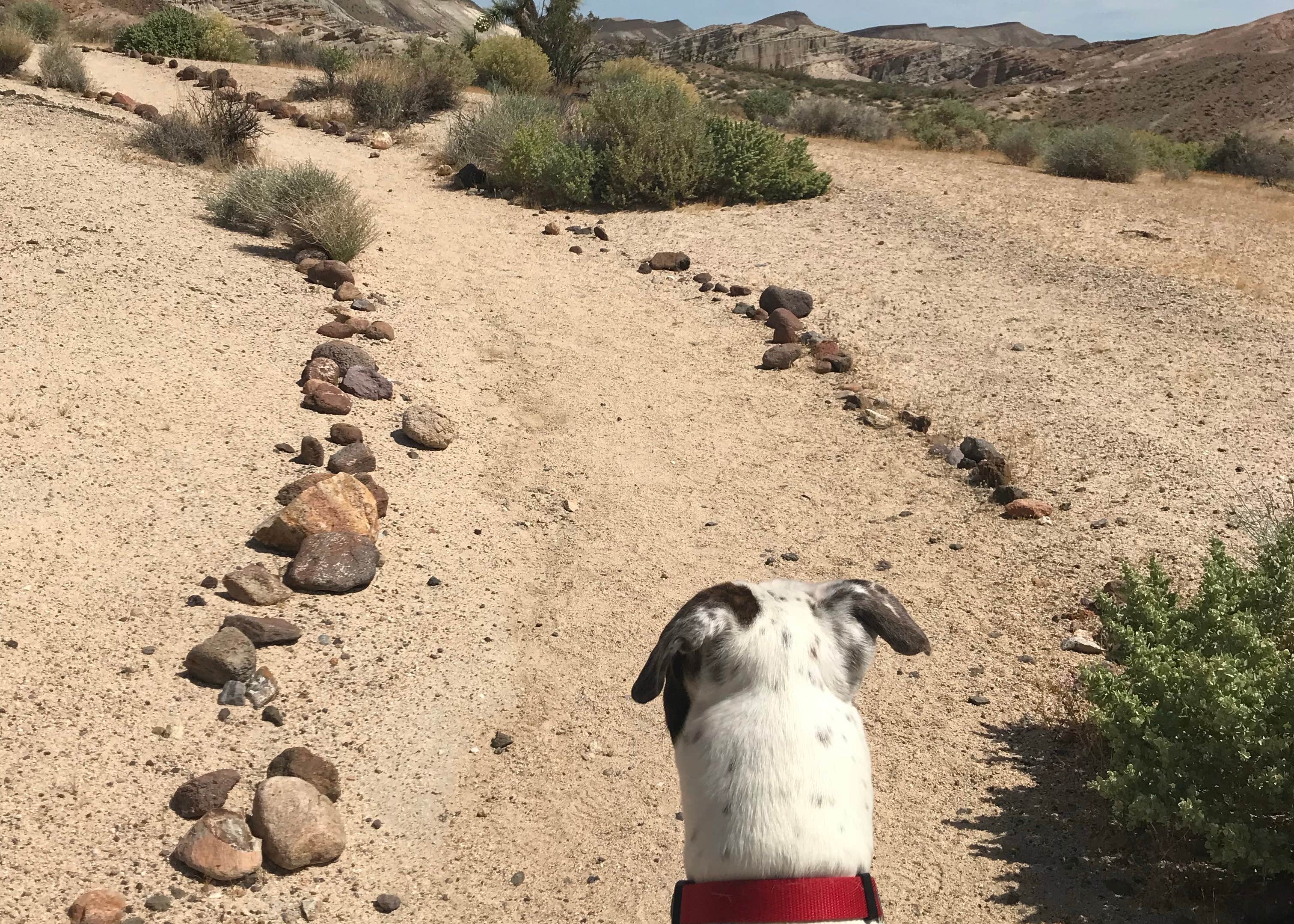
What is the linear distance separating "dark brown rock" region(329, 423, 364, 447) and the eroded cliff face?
75580 mm

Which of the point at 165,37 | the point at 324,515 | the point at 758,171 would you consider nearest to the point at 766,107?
the point at 758,171

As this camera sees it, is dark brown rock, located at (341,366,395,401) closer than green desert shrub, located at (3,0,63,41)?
Yes

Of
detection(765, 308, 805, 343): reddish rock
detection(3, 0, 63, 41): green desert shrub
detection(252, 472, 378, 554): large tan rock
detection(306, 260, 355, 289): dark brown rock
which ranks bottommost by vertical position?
detection(252, 472, 378, 554): large tan rock

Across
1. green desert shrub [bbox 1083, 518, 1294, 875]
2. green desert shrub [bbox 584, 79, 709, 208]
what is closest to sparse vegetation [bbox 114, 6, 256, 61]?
green desert shrub [bbox 584, 79, 709, 208]

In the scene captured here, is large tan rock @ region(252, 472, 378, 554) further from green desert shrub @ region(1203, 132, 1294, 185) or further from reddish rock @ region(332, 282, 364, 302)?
green desert shrub @ region(1203, 132, 1294, 185)

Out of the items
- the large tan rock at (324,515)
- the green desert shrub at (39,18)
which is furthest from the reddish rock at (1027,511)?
the green desert shrub at (39,18)

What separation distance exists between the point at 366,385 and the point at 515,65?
15.6 metres

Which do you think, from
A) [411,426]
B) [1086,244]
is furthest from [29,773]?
[1086,244]

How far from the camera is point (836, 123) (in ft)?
67.6

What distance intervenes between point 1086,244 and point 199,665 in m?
10.4

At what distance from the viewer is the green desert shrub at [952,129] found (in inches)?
862

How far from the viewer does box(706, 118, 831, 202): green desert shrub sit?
44.3 ft

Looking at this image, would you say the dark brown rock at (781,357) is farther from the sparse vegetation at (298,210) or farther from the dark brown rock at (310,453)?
the dark brown rock at (310,453)

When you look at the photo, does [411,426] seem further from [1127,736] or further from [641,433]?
[1127,736]
